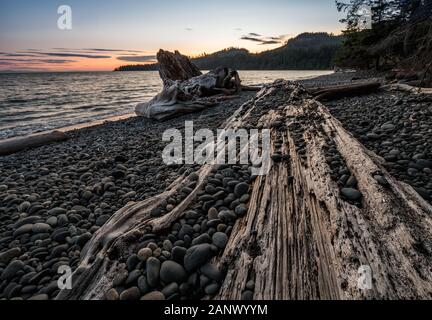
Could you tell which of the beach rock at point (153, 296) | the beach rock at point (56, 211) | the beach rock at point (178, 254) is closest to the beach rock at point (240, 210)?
the beach rock at point (178, 254)

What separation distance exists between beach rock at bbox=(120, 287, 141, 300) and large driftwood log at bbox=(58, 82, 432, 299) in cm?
16

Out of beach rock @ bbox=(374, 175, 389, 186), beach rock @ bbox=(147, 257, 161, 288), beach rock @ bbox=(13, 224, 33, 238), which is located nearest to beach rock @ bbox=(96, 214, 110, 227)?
beach rock @ bbox=(13, 224, 33, 238)

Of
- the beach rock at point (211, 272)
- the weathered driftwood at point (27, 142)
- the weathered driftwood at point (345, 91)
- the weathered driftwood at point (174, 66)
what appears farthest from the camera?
the weathered driftwood at point (174, 66)

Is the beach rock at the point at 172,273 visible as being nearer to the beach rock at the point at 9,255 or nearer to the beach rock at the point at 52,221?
the beach rock at the point at 9,255

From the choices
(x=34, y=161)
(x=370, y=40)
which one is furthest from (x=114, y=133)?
(x=370, y=40)

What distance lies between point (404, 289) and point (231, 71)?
1398cm

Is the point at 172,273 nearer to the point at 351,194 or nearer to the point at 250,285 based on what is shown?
the point at 250,285

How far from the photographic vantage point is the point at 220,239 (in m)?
2.04

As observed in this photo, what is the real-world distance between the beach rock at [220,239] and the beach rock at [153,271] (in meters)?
0.46

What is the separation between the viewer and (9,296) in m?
1.94

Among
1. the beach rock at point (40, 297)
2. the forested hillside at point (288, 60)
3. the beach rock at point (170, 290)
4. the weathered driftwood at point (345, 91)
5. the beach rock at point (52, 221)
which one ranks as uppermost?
the forested hillside at point (288, 60)

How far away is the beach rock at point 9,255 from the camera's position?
2357 mm

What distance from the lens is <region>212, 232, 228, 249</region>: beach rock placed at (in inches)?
78.7

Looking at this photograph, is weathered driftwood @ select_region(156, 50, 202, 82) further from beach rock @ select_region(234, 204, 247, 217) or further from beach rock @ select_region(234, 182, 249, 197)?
beach rock @ select_region(234, 204, 247, 217)
